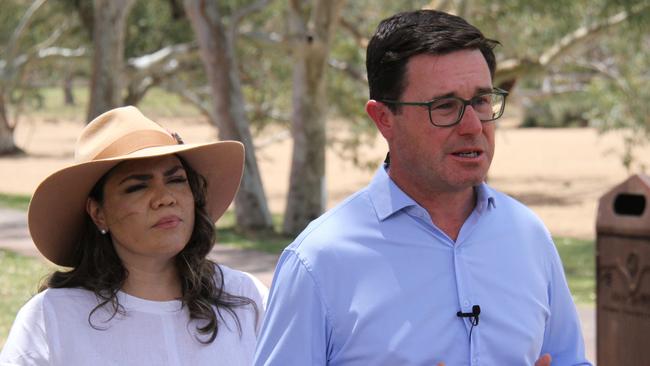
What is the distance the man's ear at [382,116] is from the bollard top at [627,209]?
10.1ft

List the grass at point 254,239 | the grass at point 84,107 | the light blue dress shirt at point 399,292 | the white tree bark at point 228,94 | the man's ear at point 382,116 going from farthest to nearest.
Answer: the grass at point 84,107, the white tree bark at point 228,94, the grass at point 254,239, the man's ear at point 382,116, the light blue dress shirt at point 399,292

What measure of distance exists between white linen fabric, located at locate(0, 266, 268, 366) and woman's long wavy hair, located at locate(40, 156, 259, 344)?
2 cm

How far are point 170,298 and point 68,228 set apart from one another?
0.49m

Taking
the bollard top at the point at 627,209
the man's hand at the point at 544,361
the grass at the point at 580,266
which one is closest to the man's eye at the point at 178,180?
the man's hand at the point at 544,361

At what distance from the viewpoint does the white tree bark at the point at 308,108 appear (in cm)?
1670

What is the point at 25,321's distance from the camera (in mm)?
3480

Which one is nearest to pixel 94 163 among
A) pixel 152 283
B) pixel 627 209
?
pixel 152 283

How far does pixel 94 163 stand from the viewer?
373 cm

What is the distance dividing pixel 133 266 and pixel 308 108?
536 inches

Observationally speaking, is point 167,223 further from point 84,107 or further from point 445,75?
point 84,107

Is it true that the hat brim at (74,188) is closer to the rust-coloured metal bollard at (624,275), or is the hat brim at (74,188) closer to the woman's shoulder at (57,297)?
the woman's shoulder at (57,297)

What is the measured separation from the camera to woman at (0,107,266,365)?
11.6 feet

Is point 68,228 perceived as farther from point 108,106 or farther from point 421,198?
point 108,106

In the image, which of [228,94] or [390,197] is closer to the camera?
[390,197]
